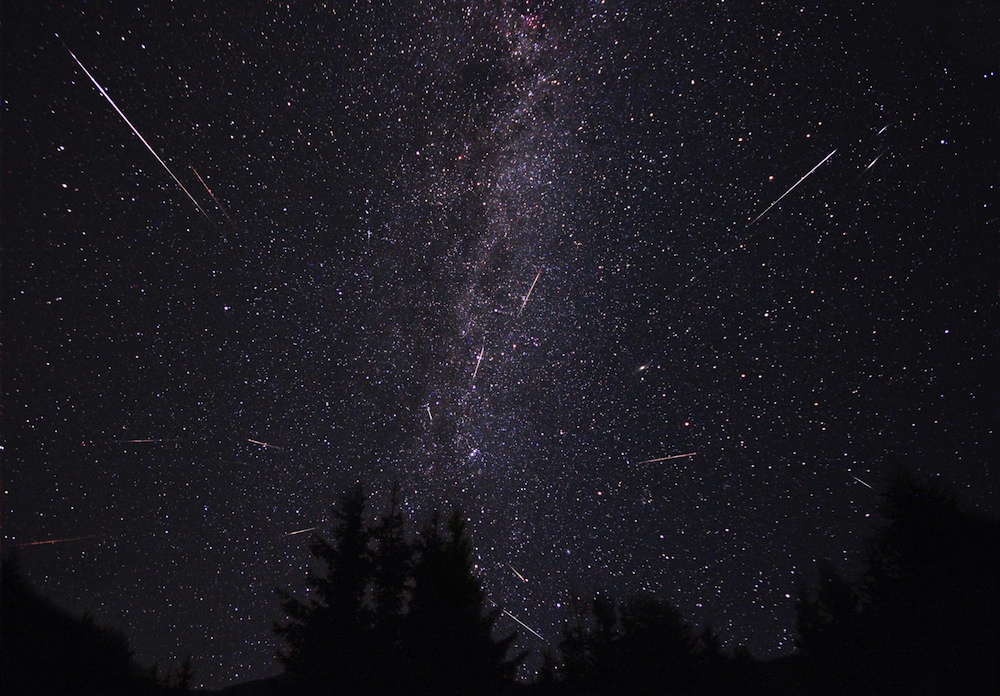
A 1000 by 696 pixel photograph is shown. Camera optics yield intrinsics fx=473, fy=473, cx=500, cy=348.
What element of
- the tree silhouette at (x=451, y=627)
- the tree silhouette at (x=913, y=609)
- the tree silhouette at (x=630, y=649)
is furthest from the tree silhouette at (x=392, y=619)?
the tree silhouette at (x=913, y=609)

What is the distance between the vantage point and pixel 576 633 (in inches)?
229

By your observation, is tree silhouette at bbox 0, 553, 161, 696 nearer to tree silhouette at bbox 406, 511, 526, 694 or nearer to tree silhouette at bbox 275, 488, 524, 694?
tree silhouette at bbox 275, 488, 524, 694

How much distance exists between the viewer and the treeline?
3160 mm

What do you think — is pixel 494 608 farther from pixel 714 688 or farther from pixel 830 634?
pixel 830 634

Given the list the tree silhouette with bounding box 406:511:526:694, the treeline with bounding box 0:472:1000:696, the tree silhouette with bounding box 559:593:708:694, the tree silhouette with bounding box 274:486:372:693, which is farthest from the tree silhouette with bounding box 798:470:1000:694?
the tree silhouette with bounding box 274:486:372:693

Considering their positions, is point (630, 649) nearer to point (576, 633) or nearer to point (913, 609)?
point (576, 633)

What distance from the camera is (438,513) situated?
21.4 ft

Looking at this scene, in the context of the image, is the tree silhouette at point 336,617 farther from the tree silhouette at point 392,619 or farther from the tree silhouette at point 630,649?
the tree silhouette at point 630,649

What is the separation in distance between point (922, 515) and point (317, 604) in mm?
7144

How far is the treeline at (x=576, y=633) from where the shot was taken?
10.4 feet

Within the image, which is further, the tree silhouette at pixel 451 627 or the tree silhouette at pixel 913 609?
the tree silhouette at pixel 451 627

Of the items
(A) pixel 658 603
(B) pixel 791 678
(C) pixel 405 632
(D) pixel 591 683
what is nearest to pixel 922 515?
(B) pixel 791 678

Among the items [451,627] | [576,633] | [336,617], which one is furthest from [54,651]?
[576,633]

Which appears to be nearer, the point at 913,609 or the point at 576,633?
the point at 913,609
